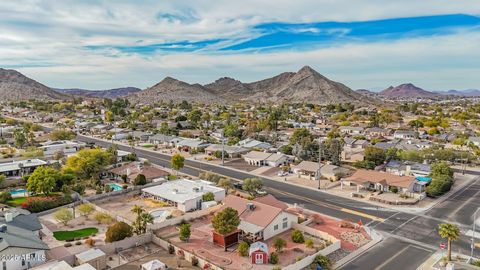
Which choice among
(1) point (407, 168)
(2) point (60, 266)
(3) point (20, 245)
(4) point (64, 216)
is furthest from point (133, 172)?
(1) point (407, 168)

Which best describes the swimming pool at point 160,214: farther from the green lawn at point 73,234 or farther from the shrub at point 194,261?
the shrub at point 194,261

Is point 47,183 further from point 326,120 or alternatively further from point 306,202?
point 326,120

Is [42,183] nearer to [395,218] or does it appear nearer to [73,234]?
[73,234]

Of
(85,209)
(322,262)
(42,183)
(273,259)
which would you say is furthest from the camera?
(42,183)

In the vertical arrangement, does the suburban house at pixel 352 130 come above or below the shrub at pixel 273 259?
above

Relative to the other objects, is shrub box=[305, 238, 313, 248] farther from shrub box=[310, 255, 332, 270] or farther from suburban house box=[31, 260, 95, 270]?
suburban house box=[31, 260, 95, 270]

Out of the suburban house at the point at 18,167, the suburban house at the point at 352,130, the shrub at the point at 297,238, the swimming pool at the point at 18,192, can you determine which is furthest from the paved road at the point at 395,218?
the suburban house at the point at 352,130
